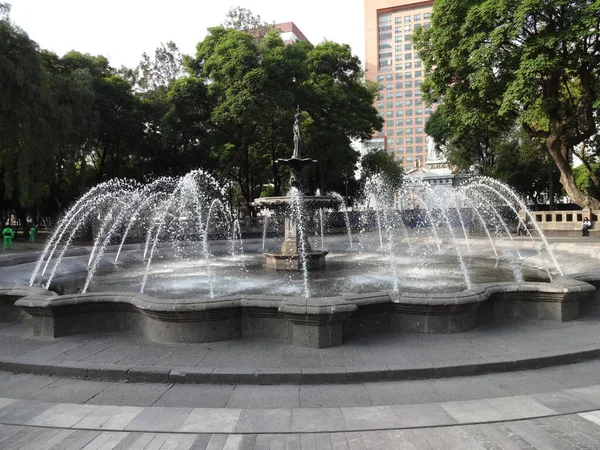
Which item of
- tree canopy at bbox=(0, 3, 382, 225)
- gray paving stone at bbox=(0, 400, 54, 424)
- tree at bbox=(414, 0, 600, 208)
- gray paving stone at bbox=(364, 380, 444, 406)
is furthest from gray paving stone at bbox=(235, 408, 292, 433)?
tree canopy at bbox=(0, 3, 382, 225)

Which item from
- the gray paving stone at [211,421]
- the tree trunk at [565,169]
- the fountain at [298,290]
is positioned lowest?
the gray paving stone at [211,421]

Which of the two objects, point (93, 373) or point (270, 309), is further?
point (270, 309)

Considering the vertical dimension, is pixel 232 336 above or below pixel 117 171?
below

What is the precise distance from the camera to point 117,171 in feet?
109

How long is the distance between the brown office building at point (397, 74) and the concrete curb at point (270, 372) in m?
110

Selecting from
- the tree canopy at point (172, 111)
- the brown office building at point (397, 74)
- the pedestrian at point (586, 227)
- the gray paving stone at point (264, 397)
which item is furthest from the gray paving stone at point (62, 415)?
the brown office building at point (397, 74)

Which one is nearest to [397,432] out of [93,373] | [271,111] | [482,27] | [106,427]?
[106,427]

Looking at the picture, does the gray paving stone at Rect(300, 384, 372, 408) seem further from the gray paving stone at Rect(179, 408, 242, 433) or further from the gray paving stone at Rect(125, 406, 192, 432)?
the gray paving stone at Rect(125, 406, 192, 432)

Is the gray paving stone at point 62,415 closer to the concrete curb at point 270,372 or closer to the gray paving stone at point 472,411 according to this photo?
the concrete curb at point 270,372

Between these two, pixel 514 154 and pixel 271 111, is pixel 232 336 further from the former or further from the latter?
pixel 514 154

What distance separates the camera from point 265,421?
4.00m

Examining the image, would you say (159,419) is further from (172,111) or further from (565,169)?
(172,111)

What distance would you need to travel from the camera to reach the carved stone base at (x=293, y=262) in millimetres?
12836

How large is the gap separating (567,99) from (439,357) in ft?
89.2
